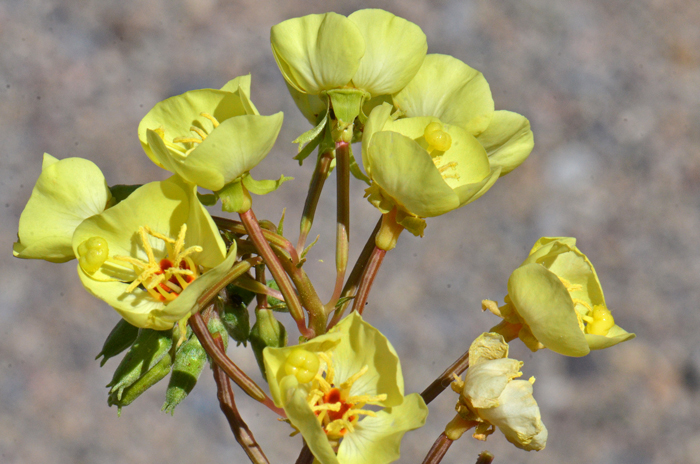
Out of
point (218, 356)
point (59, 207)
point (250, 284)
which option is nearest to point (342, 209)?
point (250, 284)

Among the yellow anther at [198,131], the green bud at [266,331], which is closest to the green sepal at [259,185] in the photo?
the yellow anther at [198,131]

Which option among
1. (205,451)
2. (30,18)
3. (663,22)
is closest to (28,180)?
(30,18)

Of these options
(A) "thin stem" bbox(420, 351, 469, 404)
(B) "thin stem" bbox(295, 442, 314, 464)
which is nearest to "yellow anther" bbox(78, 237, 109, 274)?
(B) "thin stem" bbox(295, 442, 314, 464)

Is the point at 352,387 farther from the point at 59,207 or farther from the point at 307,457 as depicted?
the point at 59,207

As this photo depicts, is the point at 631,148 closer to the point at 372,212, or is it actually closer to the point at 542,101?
the point at 542,101

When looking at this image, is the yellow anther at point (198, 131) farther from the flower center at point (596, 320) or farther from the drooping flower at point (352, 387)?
the flower center at point (596, 320)

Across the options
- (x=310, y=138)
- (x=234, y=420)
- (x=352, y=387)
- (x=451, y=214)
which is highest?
(x=310, y=138)

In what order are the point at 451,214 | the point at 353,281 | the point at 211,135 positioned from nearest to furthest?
the point at 211,135 < the point at 353,281 < the point at 451,214
